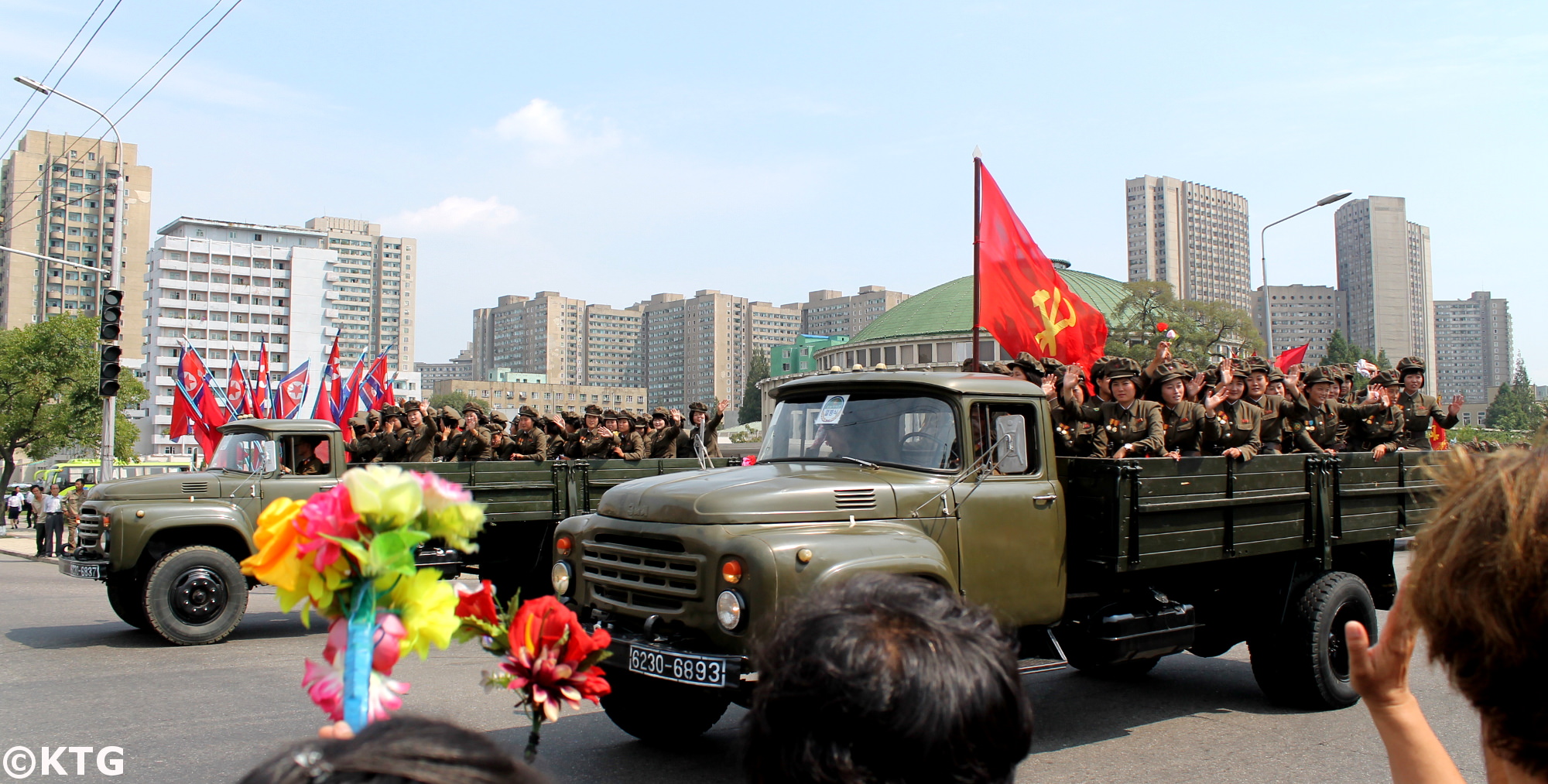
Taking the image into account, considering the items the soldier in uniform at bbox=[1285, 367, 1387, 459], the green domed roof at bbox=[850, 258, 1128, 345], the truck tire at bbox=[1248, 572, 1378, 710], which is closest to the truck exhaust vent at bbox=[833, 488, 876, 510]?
the truck tire at bbox=[1248, 572, 1378, 710]

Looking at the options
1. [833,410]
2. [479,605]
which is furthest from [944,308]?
[479,605]

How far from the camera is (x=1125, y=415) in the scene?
757 centimetres

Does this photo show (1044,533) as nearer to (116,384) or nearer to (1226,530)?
(1226,530)

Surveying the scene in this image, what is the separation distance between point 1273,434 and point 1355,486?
1.27 m

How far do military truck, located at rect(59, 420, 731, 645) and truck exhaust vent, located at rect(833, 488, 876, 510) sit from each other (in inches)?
169

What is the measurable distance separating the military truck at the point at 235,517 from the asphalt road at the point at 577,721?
49cm

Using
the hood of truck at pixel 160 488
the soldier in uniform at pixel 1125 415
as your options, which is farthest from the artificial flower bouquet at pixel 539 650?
the hood of truck at pixel 160 488

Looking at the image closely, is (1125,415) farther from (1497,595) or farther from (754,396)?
(754,396)

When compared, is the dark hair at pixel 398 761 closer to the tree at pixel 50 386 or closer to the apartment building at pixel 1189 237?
the tree at pixel 50 386

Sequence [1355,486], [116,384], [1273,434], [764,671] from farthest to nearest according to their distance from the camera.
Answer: [116,384]
[1273,434]
[1355,486]
[764,671]

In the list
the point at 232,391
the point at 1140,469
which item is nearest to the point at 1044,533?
the point at 1140,469

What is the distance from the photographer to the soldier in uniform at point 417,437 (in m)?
12.3

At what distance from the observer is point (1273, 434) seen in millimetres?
8734

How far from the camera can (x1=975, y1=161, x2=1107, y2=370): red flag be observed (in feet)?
35.9
